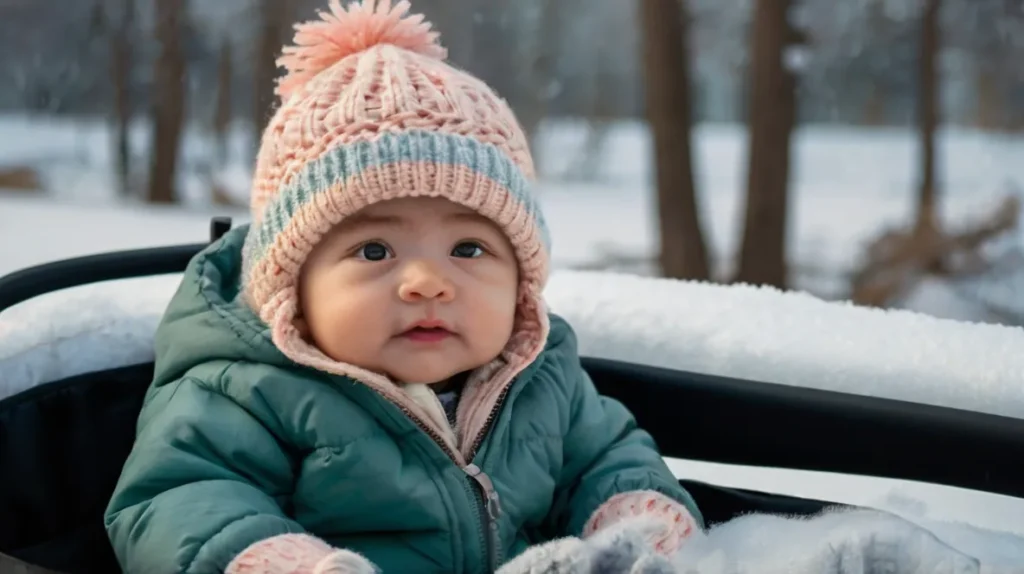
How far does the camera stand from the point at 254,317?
83cm

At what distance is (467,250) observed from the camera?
0.81 metres

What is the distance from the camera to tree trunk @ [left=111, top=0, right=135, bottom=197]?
2.14 m

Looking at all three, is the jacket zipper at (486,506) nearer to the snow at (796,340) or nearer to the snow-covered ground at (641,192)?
the snow at (796,340)

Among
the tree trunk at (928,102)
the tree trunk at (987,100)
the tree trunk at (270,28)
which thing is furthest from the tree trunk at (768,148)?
the tree trunk at (270,28)

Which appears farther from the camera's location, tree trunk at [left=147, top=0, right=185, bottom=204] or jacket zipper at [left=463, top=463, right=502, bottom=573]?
tree trunk at [left=147, top=0, right=185, bottom=204]

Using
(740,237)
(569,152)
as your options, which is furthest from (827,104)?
(569,152)

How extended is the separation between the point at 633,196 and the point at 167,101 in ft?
3.52

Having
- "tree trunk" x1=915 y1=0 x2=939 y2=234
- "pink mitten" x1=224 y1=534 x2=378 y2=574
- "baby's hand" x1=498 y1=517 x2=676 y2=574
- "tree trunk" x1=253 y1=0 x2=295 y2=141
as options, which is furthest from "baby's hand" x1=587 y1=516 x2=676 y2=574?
"tree trunk" x1=915 y1=0 x2=939 y2=234

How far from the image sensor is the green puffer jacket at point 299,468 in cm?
71

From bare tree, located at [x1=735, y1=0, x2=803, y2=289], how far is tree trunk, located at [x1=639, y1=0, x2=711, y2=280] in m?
0.12

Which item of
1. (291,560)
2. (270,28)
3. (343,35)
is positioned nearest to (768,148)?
(270,28)

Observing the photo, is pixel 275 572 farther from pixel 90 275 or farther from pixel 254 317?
pixel 90 275

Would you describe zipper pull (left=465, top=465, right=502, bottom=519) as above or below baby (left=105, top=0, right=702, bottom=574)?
below

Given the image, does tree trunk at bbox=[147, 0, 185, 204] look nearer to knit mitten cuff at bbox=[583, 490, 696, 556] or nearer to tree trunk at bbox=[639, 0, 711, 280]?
tree trunk at bbox=[639, 0, 711, 280]
